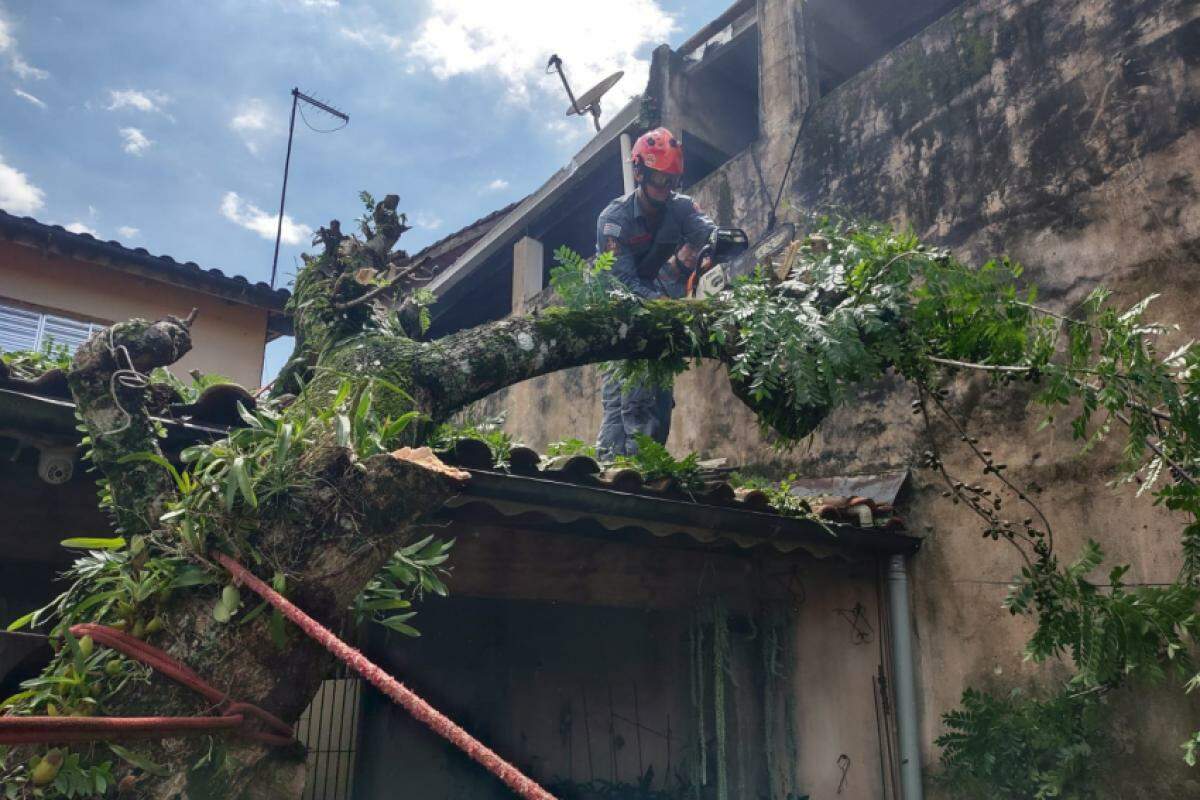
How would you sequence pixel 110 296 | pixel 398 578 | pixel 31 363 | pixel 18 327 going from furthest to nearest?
pixel 110 296 → pixel 18 327 → pixel 31 363 → pixel 398 578

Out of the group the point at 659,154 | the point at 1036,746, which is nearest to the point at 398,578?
the point at 1036,746

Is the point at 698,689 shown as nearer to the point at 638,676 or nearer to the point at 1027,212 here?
the point at 638,676

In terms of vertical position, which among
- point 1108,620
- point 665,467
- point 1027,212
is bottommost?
point 1108,620

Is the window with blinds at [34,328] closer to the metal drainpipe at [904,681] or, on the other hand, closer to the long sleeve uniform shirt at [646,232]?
the long sleeve uniform shirt at [646,232]

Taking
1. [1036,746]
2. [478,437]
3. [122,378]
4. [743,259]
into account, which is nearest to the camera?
[122,378]

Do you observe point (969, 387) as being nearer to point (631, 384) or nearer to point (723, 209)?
point (631, 384)

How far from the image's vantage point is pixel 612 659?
248 inches

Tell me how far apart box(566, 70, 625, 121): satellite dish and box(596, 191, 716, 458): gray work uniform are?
6.06 meters

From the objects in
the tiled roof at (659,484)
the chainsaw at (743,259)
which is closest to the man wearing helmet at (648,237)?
the chainsaw at (743,259)

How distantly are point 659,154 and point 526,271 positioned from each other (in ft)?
17.5

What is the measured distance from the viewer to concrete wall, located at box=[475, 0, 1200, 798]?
5254 mm

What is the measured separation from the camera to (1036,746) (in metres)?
5.06

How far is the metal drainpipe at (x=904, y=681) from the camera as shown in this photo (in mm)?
5891

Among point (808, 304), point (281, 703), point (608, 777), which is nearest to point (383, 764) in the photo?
point (608, 777)
